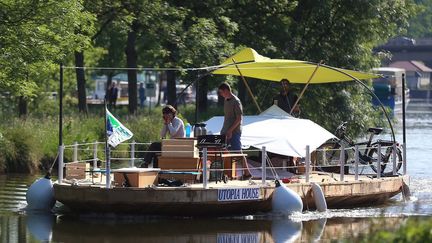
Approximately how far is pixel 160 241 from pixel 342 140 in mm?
8500

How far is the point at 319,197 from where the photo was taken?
75.9ft

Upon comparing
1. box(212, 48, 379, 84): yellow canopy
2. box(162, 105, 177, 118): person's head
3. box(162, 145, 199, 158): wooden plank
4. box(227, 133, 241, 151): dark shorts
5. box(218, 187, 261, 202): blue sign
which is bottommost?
box(218, 187, 261, 202): blue sign

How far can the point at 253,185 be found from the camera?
73.0 ft

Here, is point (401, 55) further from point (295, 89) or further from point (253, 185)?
point (253, 185)

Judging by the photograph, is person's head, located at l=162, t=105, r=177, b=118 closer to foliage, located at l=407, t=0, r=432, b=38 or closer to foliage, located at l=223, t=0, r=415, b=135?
foliage, located at l=223, t=0, r=415, b=135

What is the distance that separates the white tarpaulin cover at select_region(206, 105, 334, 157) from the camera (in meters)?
24.3

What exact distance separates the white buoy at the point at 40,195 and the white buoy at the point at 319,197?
Result: 5.10 m

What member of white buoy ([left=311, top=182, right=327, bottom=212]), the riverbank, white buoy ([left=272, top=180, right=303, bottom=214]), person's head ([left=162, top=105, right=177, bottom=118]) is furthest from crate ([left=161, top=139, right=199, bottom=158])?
the riverbank

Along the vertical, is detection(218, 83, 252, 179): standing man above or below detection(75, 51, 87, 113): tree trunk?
below

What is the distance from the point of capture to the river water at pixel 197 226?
19672 millimetres

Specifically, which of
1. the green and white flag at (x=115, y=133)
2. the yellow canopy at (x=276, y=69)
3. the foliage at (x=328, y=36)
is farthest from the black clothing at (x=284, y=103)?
the foliage at (x=328, y=36)

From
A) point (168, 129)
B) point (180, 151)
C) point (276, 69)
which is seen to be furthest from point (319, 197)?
point (276, 69)

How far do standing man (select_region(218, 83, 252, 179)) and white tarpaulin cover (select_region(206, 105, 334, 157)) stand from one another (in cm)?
99

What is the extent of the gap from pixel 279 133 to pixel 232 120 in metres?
1.65
